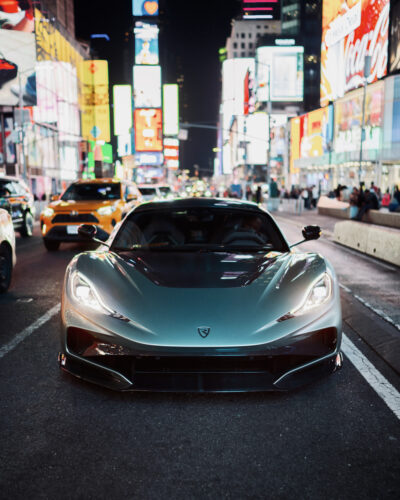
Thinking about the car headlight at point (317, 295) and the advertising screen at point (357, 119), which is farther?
the advertising screen at point (357, 119)

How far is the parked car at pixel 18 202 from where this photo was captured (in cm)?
1523

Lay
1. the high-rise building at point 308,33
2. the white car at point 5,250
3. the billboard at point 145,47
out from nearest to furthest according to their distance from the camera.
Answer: the white car at point 5,250, the high-rise building at point 308,33, the billboard at point 145,47

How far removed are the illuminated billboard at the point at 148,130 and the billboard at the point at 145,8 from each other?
41323mm

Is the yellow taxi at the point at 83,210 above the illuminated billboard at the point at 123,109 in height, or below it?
below

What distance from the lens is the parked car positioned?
600 inches

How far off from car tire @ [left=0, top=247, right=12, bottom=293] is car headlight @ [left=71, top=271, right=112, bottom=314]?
13.7ft

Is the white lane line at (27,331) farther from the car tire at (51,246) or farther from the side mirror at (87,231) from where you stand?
the car tire at (51,246)

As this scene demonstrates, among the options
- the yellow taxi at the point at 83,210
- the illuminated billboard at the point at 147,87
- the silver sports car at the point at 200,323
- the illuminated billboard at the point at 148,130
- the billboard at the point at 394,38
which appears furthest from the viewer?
the illuminated billboard at the point at 147,87

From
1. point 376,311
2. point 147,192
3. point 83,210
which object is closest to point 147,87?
point 147,192

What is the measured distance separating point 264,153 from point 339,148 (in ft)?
186

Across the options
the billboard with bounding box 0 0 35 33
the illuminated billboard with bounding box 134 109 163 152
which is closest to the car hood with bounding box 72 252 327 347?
the billboard with bounding box 0 0 35 33

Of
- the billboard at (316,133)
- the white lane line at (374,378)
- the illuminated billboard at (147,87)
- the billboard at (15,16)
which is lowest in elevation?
the white lane line at (374,378)

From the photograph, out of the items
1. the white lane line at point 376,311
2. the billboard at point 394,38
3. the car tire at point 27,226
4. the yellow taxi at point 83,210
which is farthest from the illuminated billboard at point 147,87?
the white lane line at point 376,311

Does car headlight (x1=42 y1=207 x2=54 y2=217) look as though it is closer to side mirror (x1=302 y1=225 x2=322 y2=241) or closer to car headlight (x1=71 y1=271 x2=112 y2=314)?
side mirror (x1=302 y1=225 x2=322 y2=241)
